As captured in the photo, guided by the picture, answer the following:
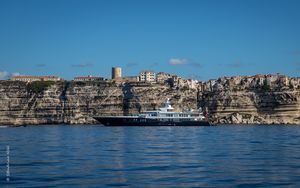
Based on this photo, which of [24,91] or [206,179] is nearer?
[206,179]

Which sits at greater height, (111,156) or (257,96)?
(257,96)

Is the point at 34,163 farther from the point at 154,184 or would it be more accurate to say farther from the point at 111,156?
the point at 154,184

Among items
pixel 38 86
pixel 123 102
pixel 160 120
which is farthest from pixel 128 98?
pixel 160 120

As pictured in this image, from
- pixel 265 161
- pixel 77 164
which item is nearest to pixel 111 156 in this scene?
pixel 77 164

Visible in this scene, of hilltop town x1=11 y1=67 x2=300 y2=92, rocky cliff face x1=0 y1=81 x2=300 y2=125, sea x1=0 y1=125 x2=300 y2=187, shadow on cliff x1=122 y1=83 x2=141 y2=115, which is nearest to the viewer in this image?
sea x1=0 y1=125 x2=300 y2=187

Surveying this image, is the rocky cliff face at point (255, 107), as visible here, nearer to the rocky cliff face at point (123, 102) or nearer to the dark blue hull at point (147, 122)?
the rocky cliff face at point (123, 102)

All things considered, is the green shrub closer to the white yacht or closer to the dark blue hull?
the white yacht

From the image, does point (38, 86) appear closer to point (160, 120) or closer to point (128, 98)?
point (128, 98)

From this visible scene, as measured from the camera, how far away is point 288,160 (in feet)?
109

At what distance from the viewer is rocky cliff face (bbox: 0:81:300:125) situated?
165m

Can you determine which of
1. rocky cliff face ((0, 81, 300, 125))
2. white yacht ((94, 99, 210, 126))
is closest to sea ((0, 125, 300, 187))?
white yacht ((94, 99, 210, 126))

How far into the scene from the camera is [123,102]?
170 meters

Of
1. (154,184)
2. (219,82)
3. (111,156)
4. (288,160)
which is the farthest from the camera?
(219,82)

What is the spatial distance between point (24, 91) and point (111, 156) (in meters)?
147
